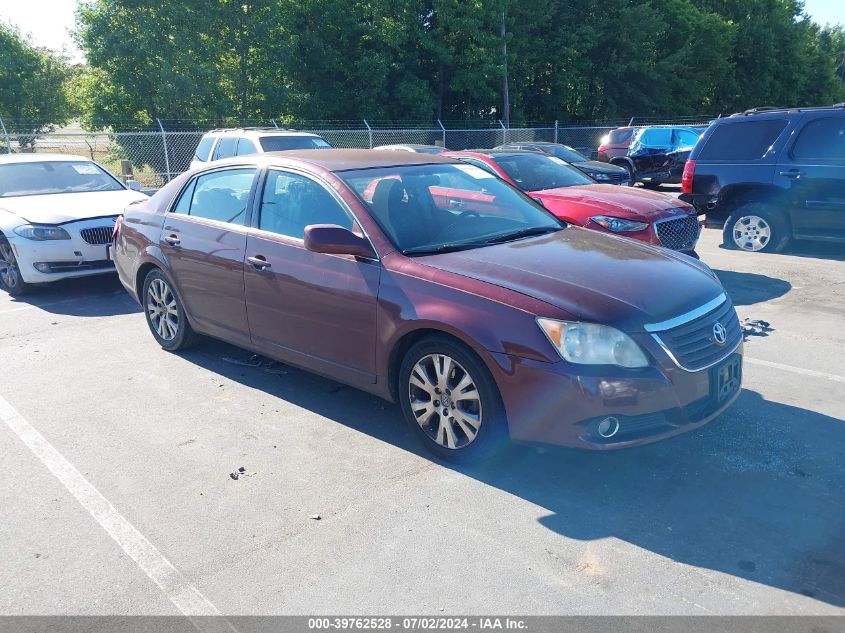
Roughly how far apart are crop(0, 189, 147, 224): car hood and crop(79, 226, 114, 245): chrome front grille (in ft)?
0.53

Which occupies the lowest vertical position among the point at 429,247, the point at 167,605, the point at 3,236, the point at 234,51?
the point at 167,605

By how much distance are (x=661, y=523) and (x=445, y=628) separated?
4.15 ft

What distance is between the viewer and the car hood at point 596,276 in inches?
→ 145

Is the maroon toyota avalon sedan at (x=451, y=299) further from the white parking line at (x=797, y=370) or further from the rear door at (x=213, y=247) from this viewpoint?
the white parking line at (x=797, y=370)

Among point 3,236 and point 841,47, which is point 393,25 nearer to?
point 3,236

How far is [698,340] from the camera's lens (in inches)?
150

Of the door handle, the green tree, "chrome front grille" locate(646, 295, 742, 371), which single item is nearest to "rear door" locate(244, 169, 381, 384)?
the door handle

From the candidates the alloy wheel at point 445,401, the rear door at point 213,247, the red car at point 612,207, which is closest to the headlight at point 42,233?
the rear door at point 213,247

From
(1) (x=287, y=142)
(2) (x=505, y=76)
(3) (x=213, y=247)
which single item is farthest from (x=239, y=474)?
(2) (x=505, y=76)

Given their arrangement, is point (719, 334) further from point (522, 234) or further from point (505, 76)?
point (505, 76)

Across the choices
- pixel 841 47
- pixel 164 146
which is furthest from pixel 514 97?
pixel 841 47

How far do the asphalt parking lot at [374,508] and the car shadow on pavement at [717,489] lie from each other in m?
0.01

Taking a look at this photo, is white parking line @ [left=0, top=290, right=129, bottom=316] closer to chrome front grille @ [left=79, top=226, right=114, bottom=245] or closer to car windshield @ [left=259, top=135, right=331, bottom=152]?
chrome front grille @ [left=79, top=226, right=114, bottom=245]

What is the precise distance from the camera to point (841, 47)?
2584 inches
